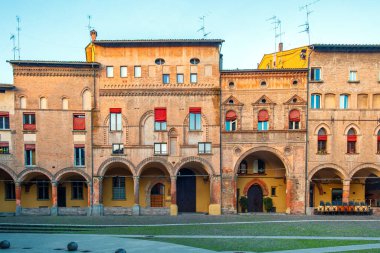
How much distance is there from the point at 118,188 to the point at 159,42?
14852 millimetres

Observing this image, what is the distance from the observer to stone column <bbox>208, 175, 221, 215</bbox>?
3456 centimetres

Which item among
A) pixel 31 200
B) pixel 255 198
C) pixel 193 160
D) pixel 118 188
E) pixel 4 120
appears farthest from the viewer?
pixel 255 198

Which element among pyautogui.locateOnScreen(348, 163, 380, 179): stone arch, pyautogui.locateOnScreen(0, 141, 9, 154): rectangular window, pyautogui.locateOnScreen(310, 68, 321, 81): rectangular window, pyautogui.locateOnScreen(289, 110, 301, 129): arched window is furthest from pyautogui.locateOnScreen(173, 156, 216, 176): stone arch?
pyautogui.locateOnScreen(0, 141, 9, 154): rectangular window

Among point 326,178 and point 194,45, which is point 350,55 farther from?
point 194,45

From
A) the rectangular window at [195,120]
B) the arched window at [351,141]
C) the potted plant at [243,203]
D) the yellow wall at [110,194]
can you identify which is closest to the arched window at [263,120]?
the rectangular window at [195,120]

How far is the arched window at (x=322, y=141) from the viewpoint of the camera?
114 feet

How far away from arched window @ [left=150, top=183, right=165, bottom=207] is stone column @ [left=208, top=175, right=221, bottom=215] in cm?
526

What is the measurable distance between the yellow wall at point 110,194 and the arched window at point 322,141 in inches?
729

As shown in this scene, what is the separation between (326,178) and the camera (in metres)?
36.7

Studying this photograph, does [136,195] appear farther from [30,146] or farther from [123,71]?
[123,71]

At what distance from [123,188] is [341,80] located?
77.1ft

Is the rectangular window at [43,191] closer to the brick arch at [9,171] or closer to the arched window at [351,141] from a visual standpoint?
the brick arch at [9,171]

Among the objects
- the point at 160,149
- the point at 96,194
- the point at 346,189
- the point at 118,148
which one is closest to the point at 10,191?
the point at 96,194

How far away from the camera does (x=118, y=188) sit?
3666 centimetres
